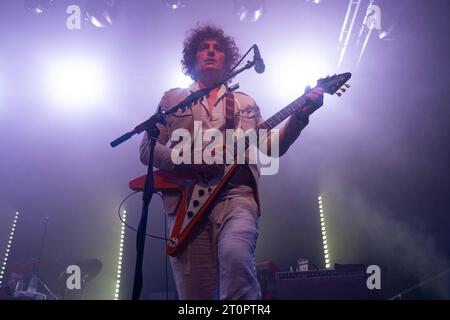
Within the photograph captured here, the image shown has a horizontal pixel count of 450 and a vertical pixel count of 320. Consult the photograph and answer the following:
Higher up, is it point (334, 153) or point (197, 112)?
point (334, 153)

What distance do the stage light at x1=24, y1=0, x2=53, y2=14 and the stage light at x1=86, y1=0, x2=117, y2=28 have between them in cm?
69

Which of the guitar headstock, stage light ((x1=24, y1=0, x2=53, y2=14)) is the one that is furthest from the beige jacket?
stage light ((x1=24, y1=0, x2=53, y2=14))

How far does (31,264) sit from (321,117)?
6.02m

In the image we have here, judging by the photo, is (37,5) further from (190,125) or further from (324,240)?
(324,240)

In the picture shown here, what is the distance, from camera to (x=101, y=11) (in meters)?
6.99

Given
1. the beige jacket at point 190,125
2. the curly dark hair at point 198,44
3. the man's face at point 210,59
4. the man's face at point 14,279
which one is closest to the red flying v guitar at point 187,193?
the beige jacket at point 190,125

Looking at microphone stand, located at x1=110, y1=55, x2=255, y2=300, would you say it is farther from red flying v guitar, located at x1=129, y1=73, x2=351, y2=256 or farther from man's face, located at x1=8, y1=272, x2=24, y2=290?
man's face, located at x1=8, y1=272, x2=24, y2=290

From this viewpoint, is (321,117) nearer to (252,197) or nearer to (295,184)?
(295,184)

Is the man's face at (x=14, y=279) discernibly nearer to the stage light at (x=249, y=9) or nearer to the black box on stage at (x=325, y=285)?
the black box on stage at (x=325, y=285)

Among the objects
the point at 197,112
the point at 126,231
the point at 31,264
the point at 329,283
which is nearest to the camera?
the point at 197,112

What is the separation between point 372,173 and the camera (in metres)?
7.09

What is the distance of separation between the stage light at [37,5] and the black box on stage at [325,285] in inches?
234
